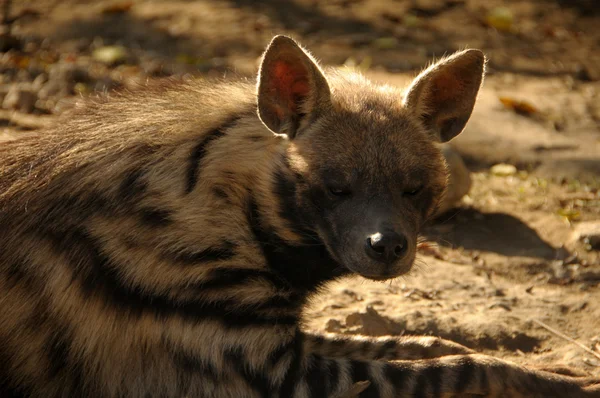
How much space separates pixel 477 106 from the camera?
7.76 meters

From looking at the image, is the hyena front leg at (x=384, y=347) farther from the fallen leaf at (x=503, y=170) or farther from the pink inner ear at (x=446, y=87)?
the fallen leaf at (x=503, y=170)

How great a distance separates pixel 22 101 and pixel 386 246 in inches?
177

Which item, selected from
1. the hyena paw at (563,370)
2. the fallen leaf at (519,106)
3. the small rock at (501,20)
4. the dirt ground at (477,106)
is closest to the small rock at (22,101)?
the dirt ground at (477,106)

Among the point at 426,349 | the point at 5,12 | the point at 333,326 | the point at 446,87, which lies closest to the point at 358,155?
the point at 446,87

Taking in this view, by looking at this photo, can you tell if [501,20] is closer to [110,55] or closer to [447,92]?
[110,55]

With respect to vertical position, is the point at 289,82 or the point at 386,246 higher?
the point at 289,82

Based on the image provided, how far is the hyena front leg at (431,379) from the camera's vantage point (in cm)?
388

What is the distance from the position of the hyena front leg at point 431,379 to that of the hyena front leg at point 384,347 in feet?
1.12

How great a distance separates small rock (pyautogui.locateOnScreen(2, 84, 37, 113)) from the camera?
7.28 meters

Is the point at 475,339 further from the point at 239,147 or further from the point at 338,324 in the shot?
the point at 239,147

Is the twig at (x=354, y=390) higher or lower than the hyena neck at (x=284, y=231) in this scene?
lower

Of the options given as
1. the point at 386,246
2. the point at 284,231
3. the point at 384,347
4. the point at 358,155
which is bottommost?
the point at 384,347

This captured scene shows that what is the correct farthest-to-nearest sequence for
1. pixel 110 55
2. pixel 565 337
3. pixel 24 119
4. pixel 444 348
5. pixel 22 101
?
pixel 110 55 → pixel 22 101 → pixel 24 119 → pixel 565 337 → pixel 444 348

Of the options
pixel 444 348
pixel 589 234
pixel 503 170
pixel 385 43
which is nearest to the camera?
pixel 444 348
